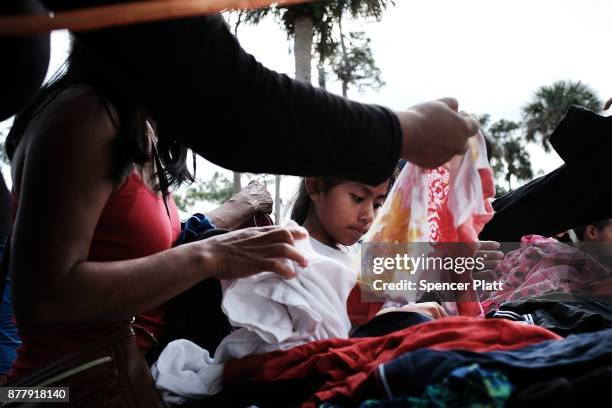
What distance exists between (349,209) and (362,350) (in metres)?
1.08

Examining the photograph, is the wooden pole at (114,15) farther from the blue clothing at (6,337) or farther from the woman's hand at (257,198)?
the blue clothing at (6,337)

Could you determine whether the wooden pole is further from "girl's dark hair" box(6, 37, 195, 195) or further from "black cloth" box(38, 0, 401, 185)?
"girl's dark hair" box(6, 37, 195, 195)

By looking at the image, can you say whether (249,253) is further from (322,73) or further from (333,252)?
(322,73)

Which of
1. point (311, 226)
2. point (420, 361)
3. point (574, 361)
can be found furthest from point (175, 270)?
point (311, 226)

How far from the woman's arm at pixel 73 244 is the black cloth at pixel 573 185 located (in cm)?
224

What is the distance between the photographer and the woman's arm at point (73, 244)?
48.6 inches

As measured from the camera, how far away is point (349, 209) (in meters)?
2.38

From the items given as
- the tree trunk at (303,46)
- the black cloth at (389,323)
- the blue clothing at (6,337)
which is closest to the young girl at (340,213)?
the black cloth at (389,323)

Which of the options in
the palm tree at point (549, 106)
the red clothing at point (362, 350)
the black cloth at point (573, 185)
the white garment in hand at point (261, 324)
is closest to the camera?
the red clothing at point (362, 350)

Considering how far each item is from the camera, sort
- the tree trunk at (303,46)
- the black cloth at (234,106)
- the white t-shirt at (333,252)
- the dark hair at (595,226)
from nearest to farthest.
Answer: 1. the black cloth at (234,106)
2. the white t-shirt at (333,252)
3. the dark hair at (595,226)
4. the tree trunk at (303,46)

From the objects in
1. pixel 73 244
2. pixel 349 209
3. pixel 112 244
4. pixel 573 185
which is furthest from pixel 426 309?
pixel 573 185

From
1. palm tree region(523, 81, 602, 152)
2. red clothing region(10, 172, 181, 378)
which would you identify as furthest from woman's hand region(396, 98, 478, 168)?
palm tree region(523, 81, 602, 152)

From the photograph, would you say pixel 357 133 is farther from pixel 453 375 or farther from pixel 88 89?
pixel 88 89

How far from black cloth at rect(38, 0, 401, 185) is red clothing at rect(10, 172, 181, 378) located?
0.46m
